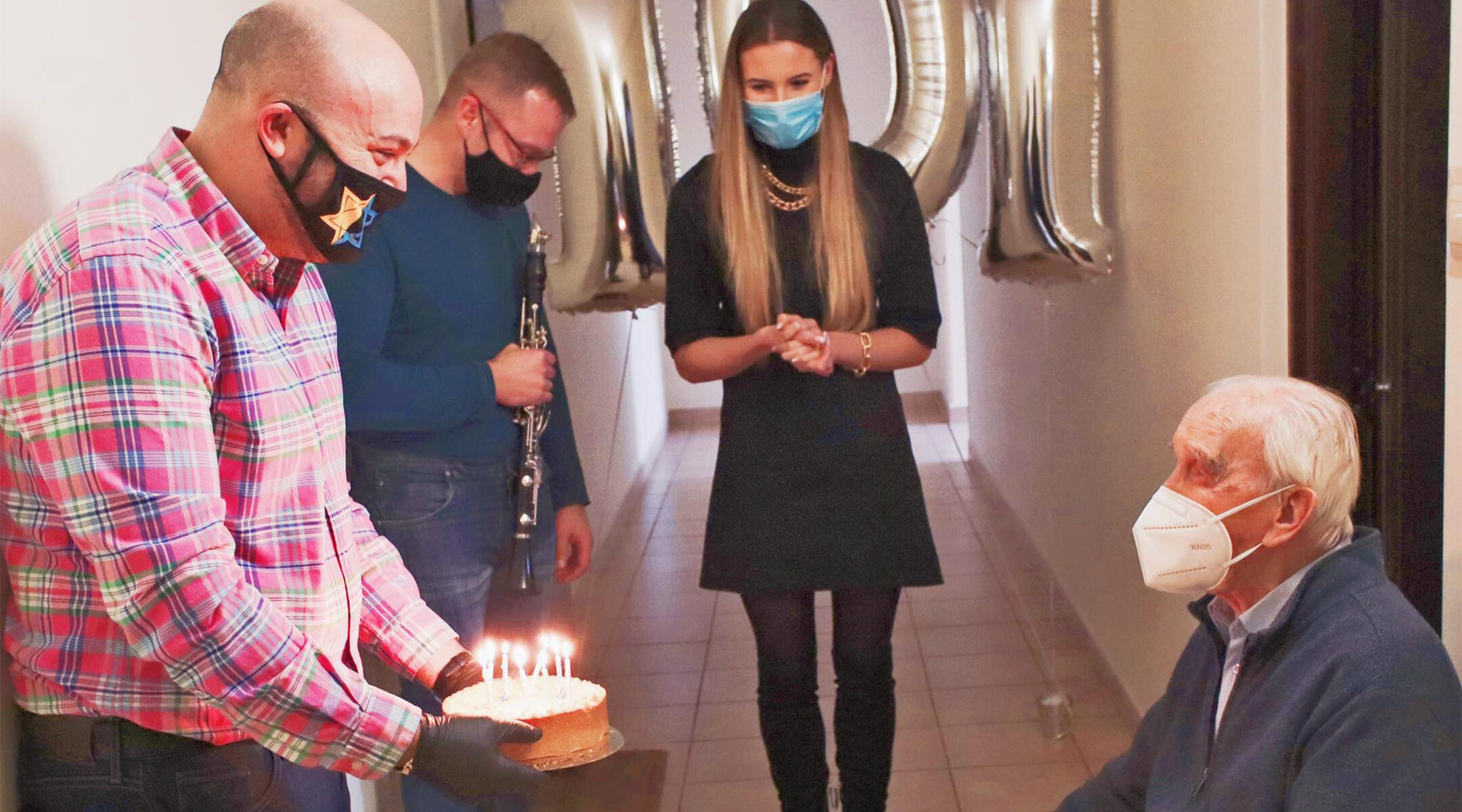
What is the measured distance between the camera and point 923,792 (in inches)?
127

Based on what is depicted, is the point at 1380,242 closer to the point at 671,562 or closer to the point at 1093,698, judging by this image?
the point at 1093,698

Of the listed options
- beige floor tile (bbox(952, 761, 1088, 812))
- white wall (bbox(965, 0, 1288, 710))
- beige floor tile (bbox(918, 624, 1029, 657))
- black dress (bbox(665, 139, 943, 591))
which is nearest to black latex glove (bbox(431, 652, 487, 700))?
black dress (bbox(665, 139, 943, 591))

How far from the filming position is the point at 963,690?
3.90 metres

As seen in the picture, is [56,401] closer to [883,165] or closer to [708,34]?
[883,165]

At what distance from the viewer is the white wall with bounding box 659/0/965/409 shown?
8516 millimetres

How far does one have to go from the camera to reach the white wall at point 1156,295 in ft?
8.00

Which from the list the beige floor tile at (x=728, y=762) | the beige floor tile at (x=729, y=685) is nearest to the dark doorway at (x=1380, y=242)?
the beige floor tile at (x=728, y=762)

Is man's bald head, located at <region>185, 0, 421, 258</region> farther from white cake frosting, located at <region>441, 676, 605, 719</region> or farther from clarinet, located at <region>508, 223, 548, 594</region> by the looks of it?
clarinet, located at <region>508, 223, 548, 594</region>

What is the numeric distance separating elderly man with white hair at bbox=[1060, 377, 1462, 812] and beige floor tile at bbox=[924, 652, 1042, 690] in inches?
84.6

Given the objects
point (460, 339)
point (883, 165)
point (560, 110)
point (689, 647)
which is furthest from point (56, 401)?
point (689, 647)

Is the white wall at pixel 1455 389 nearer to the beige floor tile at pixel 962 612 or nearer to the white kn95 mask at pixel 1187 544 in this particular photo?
the white kn95 mask at pixel 1187 544

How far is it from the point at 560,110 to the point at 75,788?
1413mm

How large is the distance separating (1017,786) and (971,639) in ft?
3.81

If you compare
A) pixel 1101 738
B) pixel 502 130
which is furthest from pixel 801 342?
pixel 1101 738
